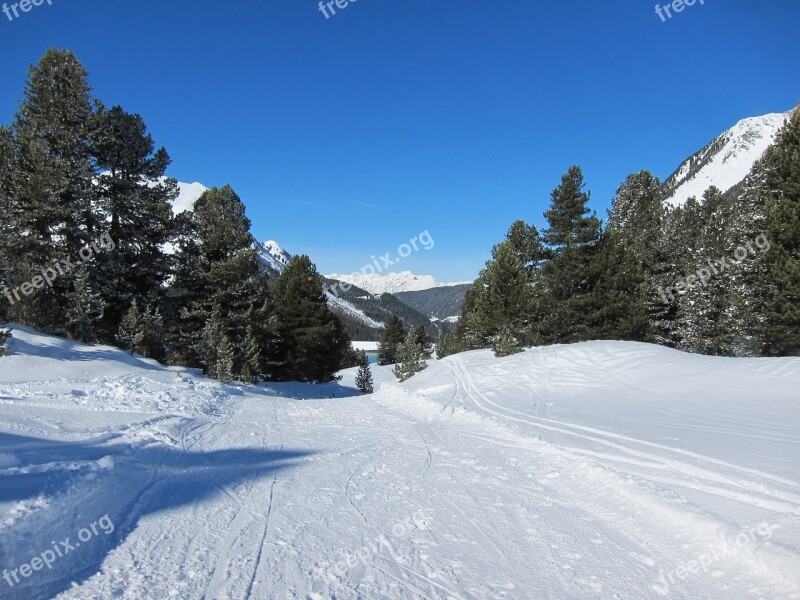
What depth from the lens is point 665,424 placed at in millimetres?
8398

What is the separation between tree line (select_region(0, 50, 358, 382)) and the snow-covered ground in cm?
1102

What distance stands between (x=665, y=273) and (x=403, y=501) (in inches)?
1201

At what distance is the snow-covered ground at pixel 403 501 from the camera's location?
11.0 ft

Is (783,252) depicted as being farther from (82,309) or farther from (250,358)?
(82,309)

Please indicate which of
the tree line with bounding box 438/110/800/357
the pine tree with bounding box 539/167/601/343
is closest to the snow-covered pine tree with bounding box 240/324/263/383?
the tree line with bounding box 438/110/800/357

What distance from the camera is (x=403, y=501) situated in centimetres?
504

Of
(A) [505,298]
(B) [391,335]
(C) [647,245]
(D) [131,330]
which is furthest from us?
(B) [391,335]

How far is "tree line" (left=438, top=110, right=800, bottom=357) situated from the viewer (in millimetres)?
18297

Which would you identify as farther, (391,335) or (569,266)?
(391,335)

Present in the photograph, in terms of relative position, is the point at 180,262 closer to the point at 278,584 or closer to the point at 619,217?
the point at 278,584

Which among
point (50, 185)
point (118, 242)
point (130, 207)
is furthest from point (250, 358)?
point (50, 185)

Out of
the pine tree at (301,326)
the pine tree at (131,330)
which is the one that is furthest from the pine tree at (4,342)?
the pine tree at (301,326)

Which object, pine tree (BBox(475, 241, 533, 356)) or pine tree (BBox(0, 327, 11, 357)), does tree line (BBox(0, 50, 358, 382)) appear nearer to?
pine tree (BBox(0, 327, 11, 357))

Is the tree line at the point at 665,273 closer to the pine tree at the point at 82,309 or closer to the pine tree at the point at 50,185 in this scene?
the pine tree at the point at 82,309
